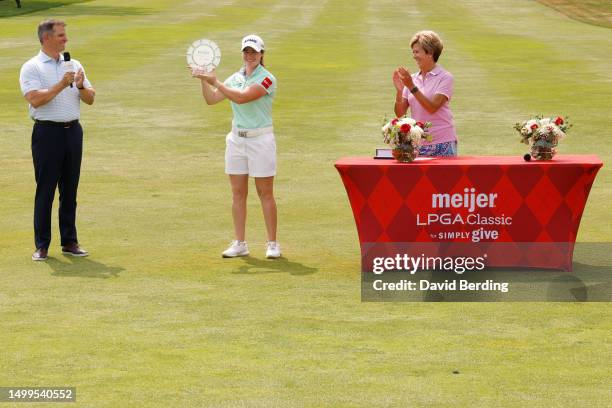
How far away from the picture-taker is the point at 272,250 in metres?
11.7

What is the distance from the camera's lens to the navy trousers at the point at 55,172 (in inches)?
458

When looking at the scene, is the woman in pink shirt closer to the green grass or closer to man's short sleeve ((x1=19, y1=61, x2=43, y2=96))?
the green grass

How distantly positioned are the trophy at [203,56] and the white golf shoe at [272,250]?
1.64 metres

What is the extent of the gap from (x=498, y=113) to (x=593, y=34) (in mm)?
18884

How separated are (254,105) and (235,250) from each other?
1332 millimetres

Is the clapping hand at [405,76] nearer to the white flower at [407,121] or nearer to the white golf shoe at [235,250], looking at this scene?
the white flower at [407,121]

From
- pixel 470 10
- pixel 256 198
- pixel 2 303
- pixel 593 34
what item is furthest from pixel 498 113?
pixel 470 10

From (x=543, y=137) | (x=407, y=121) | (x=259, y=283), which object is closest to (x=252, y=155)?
(x=259, y=283)

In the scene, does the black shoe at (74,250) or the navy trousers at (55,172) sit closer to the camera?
the navy trousers at (55,172)

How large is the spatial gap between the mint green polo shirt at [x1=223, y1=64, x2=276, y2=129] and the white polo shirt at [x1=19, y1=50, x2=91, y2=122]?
1.35 meters

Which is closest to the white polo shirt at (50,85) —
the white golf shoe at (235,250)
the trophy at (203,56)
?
the trophy at (203,56)

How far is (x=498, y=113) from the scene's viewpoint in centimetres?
2294
